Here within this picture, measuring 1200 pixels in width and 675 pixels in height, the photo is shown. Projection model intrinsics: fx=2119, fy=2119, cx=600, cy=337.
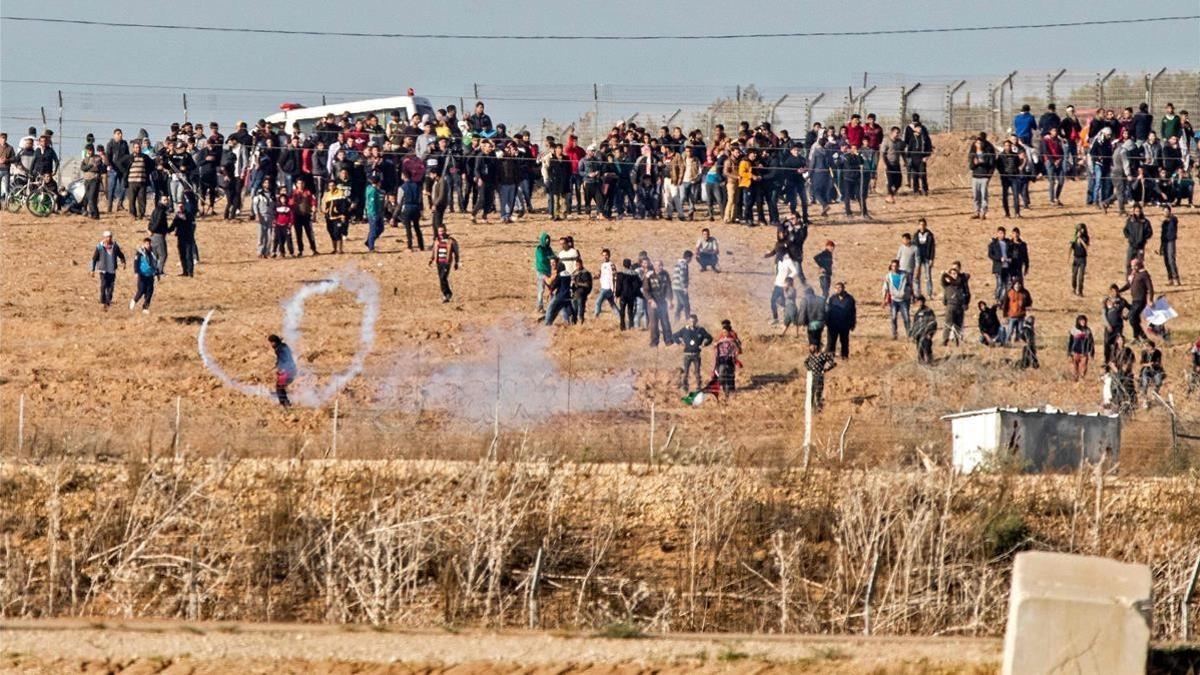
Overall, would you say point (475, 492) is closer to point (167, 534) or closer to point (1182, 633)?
point (167, 534)

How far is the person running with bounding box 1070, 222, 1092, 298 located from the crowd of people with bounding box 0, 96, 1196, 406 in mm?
52

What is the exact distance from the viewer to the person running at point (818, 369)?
30047 mm

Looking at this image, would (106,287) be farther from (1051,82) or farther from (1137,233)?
(1051,82)

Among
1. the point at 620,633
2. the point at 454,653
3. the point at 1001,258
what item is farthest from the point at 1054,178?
the point at 454,653

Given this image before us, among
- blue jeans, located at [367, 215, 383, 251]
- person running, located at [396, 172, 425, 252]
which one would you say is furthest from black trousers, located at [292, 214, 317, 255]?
person running, located at [396, 172, 425, 252]

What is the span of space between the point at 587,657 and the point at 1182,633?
6270mm

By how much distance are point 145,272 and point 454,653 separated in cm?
1869

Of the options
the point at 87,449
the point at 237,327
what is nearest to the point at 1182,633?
the point at 87,449

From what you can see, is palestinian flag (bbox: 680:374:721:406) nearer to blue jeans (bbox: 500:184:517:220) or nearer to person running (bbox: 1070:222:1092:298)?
person running (bbox: 1070:222:1092:298)

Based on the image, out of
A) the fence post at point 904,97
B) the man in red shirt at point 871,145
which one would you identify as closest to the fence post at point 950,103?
the fence post at point 904,97

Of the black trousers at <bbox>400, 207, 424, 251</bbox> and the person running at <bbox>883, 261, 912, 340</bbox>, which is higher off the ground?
the black trousers at <bbox>400, 207, 424, 251</bbox>

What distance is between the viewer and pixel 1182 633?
2041 cm

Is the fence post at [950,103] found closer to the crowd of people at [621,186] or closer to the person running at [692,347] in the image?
the crowd of people at [621,186]

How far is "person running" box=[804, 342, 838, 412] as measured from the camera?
3005 centimetres
